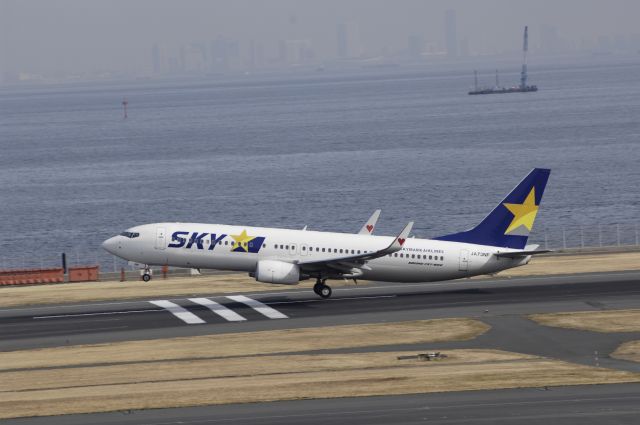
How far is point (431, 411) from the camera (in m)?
37.9

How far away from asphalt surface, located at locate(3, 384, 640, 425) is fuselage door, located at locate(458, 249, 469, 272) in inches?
925

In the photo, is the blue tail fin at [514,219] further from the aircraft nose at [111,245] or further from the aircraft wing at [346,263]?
the aircraft nose at [111,245]

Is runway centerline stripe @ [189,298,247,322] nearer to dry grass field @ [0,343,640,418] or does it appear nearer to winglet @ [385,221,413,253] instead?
winglet @ [385,221,413,253]

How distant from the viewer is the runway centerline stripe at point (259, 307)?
59875 mm

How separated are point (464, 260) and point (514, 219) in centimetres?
390

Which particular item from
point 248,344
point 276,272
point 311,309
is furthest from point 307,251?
point 248,344

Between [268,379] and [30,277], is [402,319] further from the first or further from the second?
[30,277]

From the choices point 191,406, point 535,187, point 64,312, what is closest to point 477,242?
point 535,187

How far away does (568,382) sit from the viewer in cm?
4194

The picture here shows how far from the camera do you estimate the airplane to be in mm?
63688

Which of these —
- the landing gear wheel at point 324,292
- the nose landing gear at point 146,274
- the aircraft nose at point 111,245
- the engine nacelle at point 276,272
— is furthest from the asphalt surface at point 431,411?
the nose landing gear at point 146,274

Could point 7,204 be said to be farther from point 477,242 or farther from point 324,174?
point 477,242

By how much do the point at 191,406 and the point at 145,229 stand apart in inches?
1070

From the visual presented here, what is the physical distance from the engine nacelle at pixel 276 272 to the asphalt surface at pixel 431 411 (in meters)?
22.7
